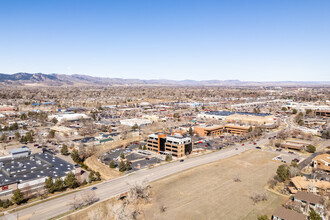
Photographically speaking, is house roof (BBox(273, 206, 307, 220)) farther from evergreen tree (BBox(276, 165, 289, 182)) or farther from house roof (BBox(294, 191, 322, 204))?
evergreen tree (BBox(276, 165, 289, 182))

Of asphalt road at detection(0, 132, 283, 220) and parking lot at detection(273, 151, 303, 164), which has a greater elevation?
asphalt road at detection(0, 132, 283, 220)

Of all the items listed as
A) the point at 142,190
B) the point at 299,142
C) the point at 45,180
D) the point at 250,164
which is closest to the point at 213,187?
the point at 142,190

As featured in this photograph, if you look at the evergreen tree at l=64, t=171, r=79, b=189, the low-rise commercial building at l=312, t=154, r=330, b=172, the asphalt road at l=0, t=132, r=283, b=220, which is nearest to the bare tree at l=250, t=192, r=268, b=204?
the asphalt road at l=0, t=132, r=283, b=220

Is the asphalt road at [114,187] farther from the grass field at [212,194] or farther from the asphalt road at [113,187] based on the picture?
the grass field at [212,194]

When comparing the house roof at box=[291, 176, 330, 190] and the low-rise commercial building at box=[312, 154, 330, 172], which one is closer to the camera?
the house roof at box=[291, 176, 330, 190]

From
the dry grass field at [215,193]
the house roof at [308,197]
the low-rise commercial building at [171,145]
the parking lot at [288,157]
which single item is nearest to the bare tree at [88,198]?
the dry grass field at [215,193]

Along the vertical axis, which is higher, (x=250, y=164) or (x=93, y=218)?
(x=93, y=218)

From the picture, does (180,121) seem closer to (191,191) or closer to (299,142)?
(299,142)
